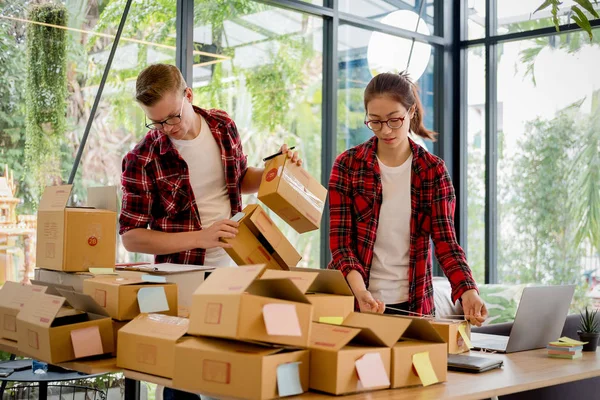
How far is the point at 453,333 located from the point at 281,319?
2.48 feet

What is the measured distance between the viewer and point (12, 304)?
2445mm

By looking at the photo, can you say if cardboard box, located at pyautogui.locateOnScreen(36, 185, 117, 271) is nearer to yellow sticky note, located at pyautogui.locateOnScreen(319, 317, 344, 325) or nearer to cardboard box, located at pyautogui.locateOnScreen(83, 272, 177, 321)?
cardboard box, located at pyautogui.locateOnScreen(83, 272, 177, 321)

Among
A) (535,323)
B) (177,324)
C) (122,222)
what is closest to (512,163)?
(535,323)

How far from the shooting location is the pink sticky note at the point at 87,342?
211 cm

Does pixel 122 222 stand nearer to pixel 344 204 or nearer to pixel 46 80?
pixel 344 204

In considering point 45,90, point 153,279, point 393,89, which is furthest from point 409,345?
point 45,90

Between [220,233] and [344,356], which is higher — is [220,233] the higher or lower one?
the higher one

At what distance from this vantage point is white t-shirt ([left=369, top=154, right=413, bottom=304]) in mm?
2512

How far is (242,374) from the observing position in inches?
64.6

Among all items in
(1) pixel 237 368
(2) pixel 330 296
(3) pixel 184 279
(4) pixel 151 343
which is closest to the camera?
(1) pixel 237 368

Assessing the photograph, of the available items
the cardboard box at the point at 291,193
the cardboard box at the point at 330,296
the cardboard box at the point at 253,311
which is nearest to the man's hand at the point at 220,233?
the cardboard box at the point at 291,193

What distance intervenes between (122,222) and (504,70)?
3.80 m

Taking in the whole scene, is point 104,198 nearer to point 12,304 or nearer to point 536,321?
point 12,304

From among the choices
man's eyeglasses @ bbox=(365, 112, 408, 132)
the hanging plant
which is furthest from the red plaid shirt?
the hanging plant
